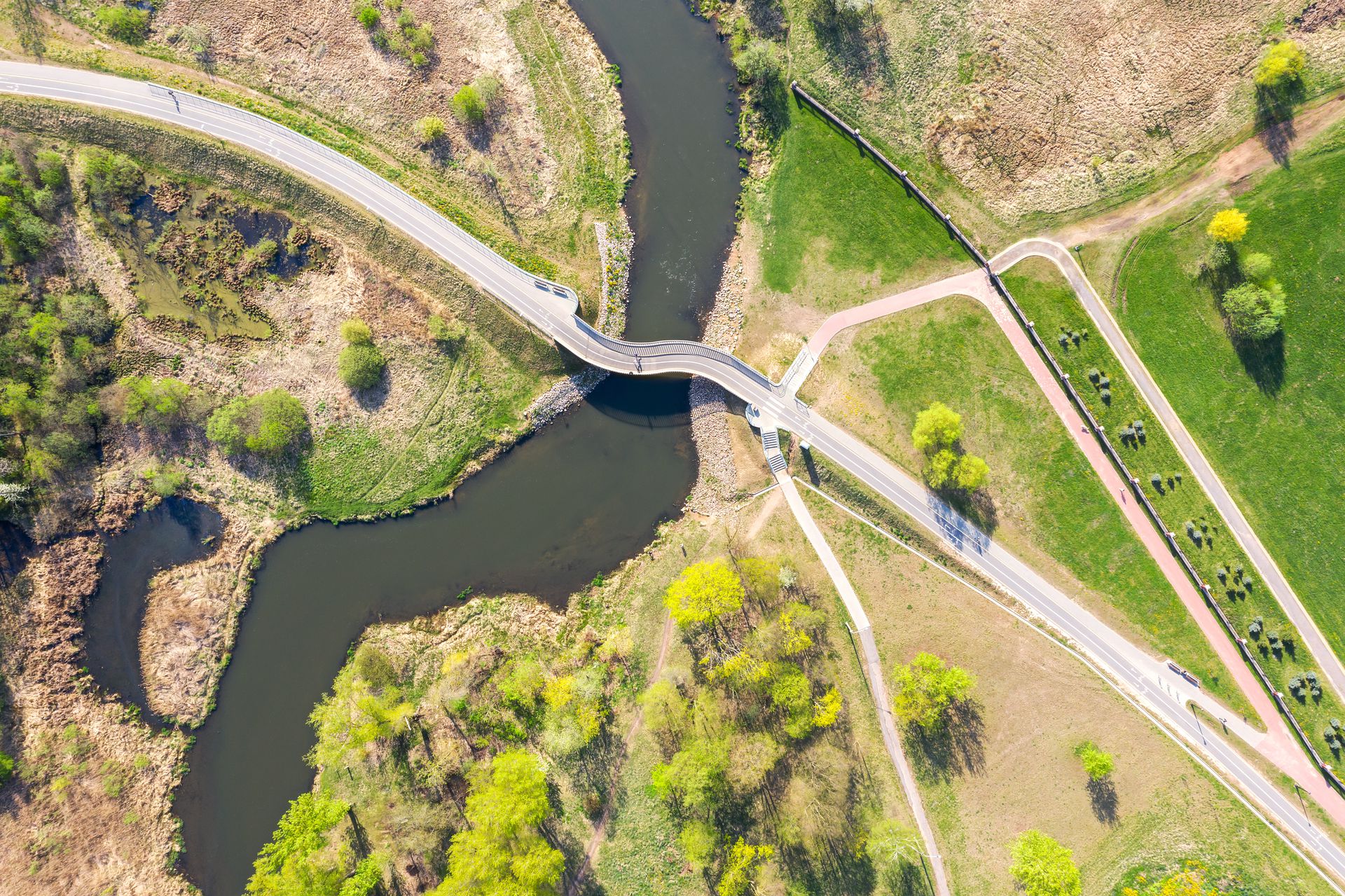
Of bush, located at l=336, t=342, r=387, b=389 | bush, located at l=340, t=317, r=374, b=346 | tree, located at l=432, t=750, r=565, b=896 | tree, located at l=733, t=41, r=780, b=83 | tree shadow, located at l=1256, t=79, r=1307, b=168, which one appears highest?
tree shadow, located at l=1256, t=79, r=1307, b=168

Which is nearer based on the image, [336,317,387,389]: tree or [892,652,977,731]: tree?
[892,652,977,731]: tree

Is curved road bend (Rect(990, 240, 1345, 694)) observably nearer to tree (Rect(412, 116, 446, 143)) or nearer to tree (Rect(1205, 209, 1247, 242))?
tree (Rect(1205, 209, 1247, 242))

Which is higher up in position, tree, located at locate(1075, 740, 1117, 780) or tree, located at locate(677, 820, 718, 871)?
tree, located at locate(1075, 740, 1117, 780)

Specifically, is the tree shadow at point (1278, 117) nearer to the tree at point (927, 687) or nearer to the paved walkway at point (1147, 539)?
the paved walkway at point (1147, 539)

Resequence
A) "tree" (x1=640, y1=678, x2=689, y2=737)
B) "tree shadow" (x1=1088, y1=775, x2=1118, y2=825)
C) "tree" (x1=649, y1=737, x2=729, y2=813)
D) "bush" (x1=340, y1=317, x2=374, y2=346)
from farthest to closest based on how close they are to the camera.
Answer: "bush" (x1=340, y1=317, x2=374, y2=346), "tree" (x1=640, y1=678, x2=689, y2=737), "tree shadow" (x1=1088, y1=775, x2=1118, y2=825), "tree" (x1=649, y1=737, x2=729, y2=813)

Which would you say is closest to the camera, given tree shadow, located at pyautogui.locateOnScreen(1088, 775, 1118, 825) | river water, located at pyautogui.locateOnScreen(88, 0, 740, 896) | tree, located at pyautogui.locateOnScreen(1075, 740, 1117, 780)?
tree, located at pyautogui.locateOnScreen(1075, 740, 1117, 780)

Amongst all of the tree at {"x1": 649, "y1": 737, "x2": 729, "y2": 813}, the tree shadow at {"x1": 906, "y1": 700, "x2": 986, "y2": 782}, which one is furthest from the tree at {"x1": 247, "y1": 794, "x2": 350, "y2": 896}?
the tree shadow at {"x1": 906, "y1": 700, "x2": 986, "y2": 782}
